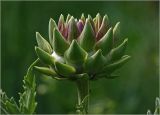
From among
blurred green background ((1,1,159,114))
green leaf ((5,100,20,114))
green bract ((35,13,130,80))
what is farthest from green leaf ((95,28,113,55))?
blurred green background ((1,1,159,114))

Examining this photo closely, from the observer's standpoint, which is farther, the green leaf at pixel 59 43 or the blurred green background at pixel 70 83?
the blurred green background at pixel 70 83

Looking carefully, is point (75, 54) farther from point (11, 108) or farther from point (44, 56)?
point (11, 108)

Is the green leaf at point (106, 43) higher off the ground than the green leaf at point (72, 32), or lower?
lower

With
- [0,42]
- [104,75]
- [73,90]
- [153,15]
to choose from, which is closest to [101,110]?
[73,90]

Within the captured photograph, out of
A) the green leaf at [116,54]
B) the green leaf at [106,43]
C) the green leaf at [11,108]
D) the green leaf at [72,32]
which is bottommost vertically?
the green leaf at [11,108]

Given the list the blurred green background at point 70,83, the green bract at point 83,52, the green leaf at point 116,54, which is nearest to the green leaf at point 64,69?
the green bract at point 83,52

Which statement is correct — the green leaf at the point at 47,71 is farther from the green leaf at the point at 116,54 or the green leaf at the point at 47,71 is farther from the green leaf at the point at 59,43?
the green leaf at the point at 116,54
